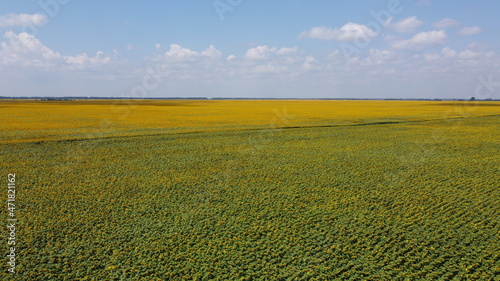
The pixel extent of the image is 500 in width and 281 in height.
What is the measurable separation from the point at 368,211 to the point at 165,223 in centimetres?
683

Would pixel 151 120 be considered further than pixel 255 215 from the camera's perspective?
Yes

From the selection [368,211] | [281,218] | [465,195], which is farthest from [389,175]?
[281,218]

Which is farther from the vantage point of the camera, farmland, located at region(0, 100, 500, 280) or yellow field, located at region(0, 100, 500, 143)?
yellow field, located at region(0, 100, 500, 143)

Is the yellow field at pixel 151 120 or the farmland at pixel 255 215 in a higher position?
the yellow field at pixel 151 120

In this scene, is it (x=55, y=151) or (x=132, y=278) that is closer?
(x=132, y=278)

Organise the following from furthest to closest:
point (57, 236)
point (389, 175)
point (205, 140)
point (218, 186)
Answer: point (205, 140)
point (389, 175)
point (218, 186)
point (57, 236)

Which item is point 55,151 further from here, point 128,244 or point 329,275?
point 329,275

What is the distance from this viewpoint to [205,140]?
26344mm

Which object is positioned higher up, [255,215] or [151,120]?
[151,120]

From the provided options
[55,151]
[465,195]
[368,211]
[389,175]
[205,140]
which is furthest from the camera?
[205,140]

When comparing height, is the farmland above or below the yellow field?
below

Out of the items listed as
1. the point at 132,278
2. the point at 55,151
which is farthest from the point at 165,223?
the point at 55,151

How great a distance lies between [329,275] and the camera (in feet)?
23.6

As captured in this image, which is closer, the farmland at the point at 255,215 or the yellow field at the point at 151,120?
the farmland at the point at 255,215
